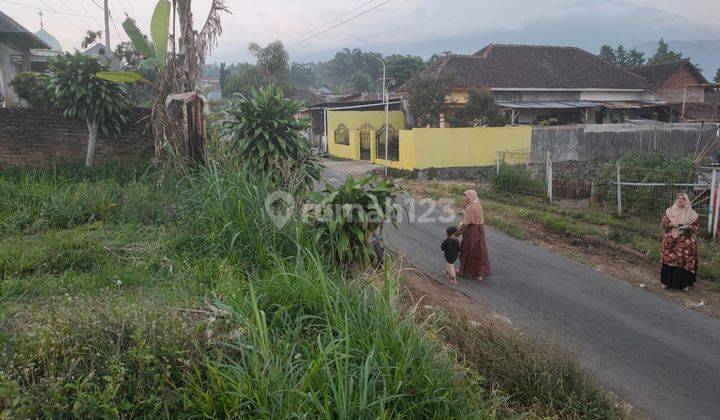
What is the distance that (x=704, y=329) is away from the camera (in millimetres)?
6668

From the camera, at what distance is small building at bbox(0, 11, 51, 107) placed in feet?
63.4

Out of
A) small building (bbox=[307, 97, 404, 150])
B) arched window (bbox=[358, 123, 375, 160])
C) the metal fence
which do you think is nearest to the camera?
the metal fence

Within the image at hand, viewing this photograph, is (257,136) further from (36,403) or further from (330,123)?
(330,123)

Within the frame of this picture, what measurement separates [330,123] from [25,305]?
84.0 feet

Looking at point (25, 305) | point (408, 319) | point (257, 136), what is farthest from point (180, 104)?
point (408, 319)

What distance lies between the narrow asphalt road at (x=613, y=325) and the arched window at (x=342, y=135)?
1811cm

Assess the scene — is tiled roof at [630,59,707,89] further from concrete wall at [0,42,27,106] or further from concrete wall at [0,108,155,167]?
concrete wall at [0,42,27,106]

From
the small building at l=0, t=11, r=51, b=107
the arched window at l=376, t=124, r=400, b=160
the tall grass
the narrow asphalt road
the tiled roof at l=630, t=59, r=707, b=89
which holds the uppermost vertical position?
the tiled roof at l=630, t=59, r=707, b=89

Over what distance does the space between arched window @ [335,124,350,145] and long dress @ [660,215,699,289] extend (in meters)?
20.4

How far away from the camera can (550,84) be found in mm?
32031

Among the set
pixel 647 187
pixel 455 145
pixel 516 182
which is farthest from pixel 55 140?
pixel 455 145

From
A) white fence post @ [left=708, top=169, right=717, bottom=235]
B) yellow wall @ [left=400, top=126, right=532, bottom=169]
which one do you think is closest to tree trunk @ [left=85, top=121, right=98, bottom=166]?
yellow wall @ [left=400, top=126, right=532, bottom=169]

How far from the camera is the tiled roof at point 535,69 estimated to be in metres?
30.9

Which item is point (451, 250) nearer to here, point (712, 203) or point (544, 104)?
point (712, 203)
